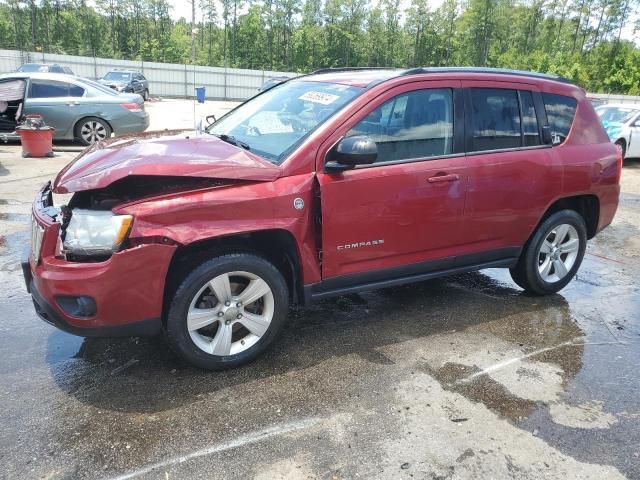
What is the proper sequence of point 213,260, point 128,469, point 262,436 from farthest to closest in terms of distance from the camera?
point 213,260 < point 262,436 < point 128,469

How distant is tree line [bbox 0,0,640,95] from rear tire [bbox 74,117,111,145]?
57.3 meters

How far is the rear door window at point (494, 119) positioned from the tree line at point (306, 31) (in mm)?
62000

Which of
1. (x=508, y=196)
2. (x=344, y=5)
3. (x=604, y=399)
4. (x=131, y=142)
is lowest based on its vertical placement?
(x=604, y=399)

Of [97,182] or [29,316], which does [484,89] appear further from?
[29,316]

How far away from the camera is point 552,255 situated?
473cm

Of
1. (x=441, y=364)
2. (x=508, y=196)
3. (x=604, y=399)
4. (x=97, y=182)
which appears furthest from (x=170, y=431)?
(x=508, y=196)

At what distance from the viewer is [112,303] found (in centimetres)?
288

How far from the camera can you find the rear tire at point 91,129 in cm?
1151

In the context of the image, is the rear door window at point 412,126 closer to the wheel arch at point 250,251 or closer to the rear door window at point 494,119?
the rear door window at point 494,119

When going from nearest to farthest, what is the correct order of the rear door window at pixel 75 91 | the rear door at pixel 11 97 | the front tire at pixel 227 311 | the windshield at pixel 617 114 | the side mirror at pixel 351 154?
the front tire at pixel 227 311 < the side mirror at pixel 351 154 < the rear door at pixel 11 97 < the rear door window at pixel 75 91 < the windshield at pixel 617 114

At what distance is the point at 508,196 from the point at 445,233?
649 millimetres

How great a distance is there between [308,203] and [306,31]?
232ft

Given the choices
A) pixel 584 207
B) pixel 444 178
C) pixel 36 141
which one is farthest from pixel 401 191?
pixel 36 141

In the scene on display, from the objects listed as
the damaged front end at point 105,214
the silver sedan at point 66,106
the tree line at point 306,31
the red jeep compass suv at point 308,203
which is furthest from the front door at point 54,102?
the tree line at point 306,31
